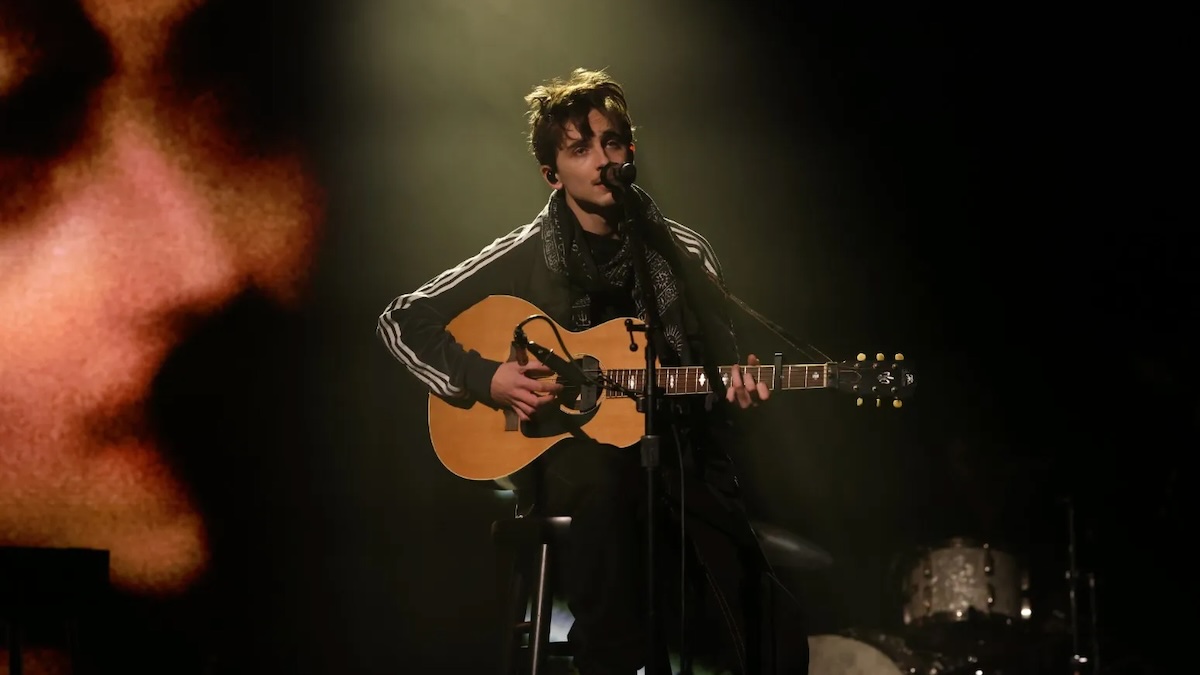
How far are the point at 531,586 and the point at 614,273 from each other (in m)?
1.00

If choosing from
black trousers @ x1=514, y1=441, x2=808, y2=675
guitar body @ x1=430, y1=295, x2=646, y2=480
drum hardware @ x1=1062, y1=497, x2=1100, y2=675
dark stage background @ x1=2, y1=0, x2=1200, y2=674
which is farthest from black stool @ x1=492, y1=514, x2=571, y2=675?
drum hardware @ x1=1062, y1=497, x2=1100, y2=675

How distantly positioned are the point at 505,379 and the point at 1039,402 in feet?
6.58

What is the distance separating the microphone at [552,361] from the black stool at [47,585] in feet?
5.76

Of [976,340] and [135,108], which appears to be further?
[135,108]

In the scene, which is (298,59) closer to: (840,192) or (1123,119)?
(840,192)

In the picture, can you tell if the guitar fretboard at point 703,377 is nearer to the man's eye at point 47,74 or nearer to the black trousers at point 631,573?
the black trousers at point 631,573

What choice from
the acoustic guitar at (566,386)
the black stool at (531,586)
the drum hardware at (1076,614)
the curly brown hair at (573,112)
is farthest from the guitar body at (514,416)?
the drum hardware at (1076,614)

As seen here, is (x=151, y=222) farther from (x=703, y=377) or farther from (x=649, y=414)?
(x=649, y=414)

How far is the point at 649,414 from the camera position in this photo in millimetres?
2727

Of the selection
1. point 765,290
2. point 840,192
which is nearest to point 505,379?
point 765,290

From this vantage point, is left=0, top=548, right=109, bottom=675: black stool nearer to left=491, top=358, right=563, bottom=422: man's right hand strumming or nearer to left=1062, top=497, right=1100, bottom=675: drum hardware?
left=491, top=358, right=563, bottom=422: man's right hand strumming

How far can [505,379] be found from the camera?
10.9ft

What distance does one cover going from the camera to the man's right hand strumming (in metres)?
3.27

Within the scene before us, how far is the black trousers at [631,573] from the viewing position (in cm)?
290
